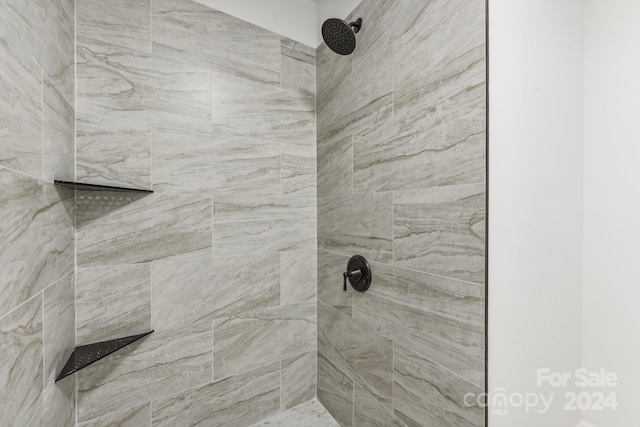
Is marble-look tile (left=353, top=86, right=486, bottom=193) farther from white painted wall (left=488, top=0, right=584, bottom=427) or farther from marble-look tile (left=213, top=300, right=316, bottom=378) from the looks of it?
marble-look tile (left=213, top=300, right=316, bottom=378)

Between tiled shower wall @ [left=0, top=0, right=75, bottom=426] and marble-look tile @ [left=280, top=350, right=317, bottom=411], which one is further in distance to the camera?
marble-look tile @ [left=280, top=350, right=317, bottom=411]

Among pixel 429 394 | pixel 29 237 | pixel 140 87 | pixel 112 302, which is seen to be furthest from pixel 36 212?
pixel 429 394

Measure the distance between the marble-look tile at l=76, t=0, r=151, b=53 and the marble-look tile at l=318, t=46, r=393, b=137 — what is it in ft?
2.48

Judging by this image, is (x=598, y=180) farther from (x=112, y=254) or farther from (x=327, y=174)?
(x=112, y=254)

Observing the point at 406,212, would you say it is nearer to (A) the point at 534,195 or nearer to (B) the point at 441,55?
(A) the point at 534,195

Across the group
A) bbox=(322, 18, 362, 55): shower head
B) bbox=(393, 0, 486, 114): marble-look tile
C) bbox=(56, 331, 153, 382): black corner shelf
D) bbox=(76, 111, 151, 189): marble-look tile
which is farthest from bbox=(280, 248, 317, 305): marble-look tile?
bbox=(322, 18, 362, 55): shower head

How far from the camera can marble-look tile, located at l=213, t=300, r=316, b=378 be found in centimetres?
120

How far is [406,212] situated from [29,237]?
994mm

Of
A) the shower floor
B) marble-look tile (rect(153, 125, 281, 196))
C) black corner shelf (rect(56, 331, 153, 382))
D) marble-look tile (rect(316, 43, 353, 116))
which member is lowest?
the shower floor

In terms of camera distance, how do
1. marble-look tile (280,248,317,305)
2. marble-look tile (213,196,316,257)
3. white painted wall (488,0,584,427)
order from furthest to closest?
marble-look tile (280,248,317,305), marble-look tile (213,196,316,257), white painted wall (488,0,584,427)

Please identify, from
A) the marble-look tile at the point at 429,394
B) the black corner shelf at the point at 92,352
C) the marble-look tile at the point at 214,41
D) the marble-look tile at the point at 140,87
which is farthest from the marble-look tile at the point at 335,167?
the black corner shelf at the point at 92,352

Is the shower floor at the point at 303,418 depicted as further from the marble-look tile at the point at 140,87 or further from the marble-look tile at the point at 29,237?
the marble-look tile at the point at 140,87

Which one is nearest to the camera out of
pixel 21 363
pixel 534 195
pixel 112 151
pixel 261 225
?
pixel 21 363

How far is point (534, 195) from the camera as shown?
30.4 inches
